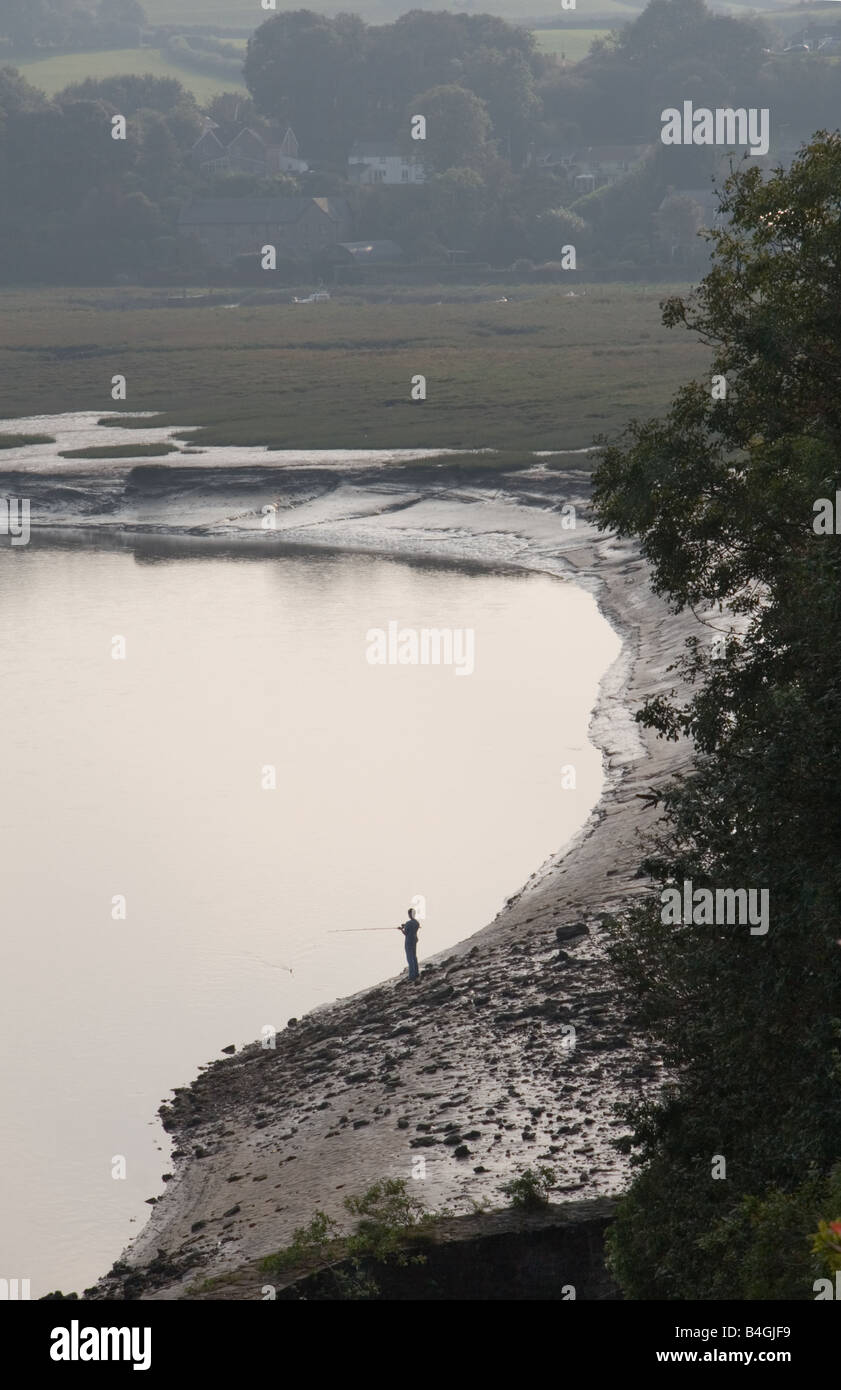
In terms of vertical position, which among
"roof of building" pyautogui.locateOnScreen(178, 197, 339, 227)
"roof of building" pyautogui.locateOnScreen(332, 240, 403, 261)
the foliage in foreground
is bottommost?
the foliage in foreground

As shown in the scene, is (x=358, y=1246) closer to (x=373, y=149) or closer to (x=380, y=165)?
(x=380, y=165)

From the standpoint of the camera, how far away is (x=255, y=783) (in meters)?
39.0

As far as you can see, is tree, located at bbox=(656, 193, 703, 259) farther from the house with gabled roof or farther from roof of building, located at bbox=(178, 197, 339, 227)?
the house with gabled roof

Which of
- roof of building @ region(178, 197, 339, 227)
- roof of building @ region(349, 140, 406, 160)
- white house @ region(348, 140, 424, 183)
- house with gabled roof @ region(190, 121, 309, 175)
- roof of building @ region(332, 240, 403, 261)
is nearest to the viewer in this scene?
roof of building @ region(332, 240, 403, 261)

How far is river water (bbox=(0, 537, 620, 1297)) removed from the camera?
974 inches

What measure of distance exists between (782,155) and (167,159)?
62758 mm

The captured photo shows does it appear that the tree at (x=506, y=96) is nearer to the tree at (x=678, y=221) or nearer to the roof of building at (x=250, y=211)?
the roof of building at (x=250, y=211)

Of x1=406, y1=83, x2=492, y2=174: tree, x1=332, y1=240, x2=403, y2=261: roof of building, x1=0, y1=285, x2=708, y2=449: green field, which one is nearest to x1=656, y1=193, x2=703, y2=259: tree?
x1=0, y1=285, x2=708, y2=449: green field

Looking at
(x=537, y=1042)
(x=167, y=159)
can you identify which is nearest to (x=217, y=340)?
(x=167, y=159)

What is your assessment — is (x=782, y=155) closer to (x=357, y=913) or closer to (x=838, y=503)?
(x=357, y=913)

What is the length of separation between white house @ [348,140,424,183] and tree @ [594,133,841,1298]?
566 feet

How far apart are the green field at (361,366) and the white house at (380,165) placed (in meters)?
49.6

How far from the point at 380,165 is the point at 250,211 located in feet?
94.8
